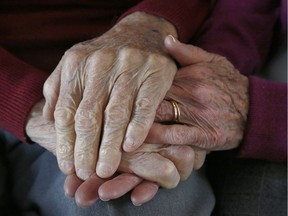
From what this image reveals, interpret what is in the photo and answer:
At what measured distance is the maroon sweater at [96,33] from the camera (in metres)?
0.82

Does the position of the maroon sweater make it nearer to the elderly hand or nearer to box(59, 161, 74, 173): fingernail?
the elderly hand

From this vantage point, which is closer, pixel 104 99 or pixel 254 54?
pixel 104 99

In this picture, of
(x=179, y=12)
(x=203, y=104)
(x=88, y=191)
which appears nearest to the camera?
(x=88, y=191)

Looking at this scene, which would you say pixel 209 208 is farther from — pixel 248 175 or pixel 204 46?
pixel 204 46

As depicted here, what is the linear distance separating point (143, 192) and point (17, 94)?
323 mm

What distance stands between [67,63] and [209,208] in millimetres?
391

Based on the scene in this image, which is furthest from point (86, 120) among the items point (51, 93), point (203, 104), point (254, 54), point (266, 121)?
point (254, 54)

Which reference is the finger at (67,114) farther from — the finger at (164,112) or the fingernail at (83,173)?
the finger at (164,112)

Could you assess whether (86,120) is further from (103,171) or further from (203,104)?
(203,104)

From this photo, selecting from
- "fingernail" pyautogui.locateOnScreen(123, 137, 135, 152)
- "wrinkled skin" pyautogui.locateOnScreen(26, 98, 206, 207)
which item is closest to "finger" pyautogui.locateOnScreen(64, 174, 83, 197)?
"wrinkled skin" pyautogui.locateOnScreen(26, 98, 206, 207)

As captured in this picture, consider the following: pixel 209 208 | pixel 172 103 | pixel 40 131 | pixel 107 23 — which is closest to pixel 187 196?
pixel 209 208

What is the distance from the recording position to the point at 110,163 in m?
0.68

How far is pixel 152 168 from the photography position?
70cm

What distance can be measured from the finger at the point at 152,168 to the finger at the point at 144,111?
0.11ft
